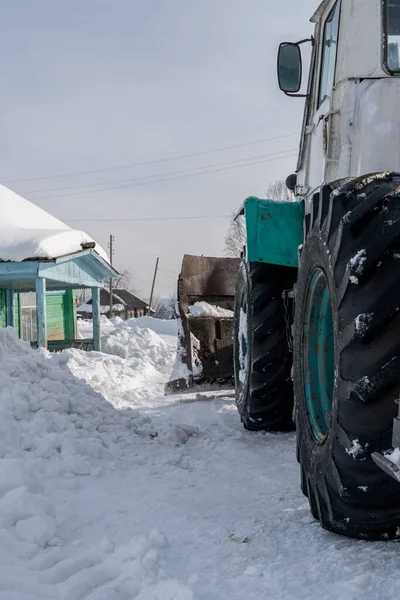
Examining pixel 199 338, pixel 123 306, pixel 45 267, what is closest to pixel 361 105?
pixel 199 338

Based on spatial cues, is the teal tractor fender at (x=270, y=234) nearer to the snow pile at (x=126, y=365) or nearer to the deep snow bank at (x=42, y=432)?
the deep snow bank at (x=42, y=432)

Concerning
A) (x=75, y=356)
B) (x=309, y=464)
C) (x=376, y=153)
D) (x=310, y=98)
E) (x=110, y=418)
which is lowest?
(x=75, y=356)

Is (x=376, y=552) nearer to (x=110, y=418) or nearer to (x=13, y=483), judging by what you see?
(x=13, y=483)

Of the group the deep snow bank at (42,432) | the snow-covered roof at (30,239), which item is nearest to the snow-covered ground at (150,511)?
the deep snow bank at (42,432)

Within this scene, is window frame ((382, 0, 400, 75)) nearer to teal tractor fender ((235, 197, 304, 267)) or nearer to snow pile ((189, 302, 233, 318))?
teal tractor fender ((235, 197, 304, 267))

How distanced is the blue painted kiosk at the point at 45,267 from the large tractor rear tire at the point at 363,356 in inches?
370

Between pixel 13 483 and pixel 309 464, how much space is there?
160cm

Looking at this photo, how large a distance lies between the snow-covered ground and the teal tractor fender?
1457 millimetres

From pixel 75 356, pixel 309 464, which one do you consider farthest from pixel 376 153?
pixel 75 356

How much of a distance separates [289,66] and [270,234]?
4.29ft

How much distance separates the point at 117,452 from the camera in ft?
14.4

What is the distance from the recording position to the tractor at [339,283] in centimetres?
Result: 229

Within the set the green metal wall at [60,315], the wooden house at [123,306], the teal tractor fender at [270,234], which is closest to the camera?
the teal tractor fender at [270,234]

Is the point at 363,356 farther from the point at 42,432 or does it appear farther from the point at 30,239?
the point at 30,239
